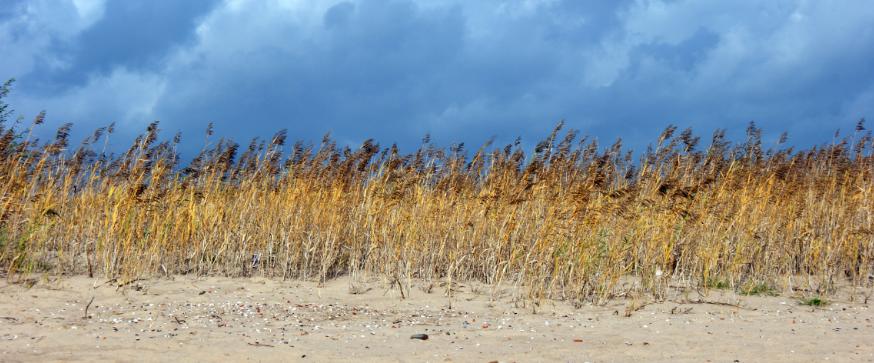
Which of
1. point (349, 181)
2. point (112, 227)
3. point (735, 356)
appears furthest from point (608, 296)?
point (112, 227)

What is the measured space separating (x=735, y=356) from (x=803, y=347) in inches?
23.1

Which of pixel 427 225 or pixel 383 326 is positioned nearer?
A: pixel 383 326

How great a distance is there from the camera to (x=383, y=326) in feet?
19.3

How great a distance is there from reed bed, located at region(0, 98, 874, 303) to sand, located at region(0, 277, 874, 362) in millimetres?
341

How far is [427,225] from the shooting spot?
25.5 feet

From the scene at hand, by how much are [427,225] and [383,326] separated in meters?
2.06

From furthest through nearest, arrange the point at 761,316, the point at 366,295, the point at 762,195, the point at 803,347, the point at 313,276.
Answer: the point at 762,195
the point at 313,276
the point at 366,295
the point at 761,316
the point at 803,347

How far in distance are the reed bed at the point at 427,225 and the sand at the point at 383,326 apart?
1.12 ft

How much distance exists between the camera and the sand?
4.93 meters

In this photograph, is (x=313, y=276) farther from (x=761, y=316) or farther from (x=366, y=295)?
(x=761, y=316)

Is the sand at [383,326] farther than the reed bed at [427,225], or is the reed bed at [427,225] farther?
the reed bed at [427,225]

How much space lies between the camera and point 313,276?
8047mm

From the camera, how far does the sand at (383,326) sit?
16.2 ft

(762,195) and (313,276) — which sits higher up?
(762,195)
